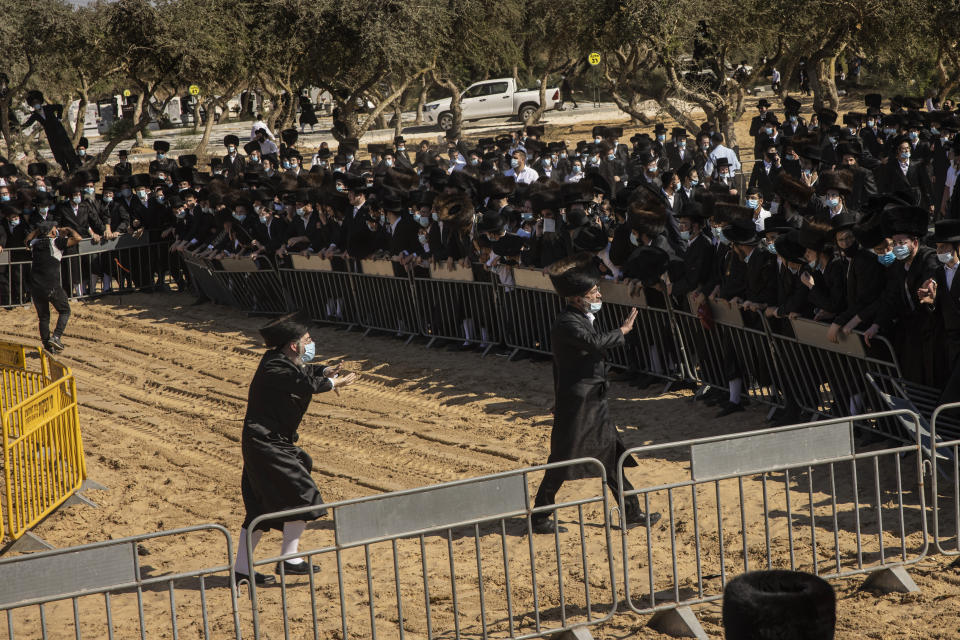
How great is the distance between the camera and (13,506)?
9711 millimetres

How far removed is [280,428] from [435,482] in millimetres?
2498

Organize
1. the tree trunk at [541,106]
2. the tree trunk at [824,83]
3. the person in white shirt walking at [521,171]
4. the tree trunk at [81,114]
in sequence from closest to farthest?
1. the person in white shirt walking at [521,171]
2. the tree trunk at [824,83]
3. the tree trunk at [81,114]
4. the tree trunk at [541,106]

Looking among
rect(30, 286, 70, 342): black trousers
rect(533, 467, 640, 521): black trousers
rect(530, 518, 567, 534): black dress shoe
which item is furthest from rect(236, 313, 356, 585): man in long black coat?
rect(30, 286, 70, 342): black trousers

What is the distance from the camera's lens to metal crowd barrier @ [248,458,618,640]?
5941 millimetres

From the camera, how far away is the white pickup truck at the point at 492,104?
144 feet

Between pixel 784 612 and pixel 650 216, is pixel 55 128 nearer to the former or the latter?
pixel 650 216

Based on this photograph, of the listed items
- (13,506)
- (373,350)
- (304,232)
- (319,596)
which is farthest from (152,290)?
(319,596)

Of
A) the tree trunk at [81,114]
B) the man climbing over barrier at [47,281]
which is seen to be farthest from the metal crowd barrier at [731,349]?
the tree trunk at [81,114]

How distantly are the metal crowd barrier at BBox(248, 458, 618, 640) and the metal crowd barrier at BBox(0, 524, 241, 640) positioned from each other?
34 cm

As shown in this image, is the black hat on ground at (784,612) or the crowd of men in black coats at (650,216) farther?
the crowd of men in black coats at (650,216)

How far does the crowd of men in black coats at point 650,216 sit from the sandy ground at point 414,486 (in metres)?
1.22

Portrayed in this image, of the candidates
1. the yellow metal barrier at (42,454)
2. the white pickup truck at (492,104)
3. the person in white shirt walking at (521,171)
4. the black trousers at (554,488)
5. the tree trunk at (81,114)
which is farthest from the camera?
the white pickup truck at (492,104)

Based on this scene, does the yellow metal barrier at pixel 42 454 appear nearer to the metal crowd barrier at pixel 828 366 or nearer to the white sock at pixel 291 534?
the white sock at pixel 291 534

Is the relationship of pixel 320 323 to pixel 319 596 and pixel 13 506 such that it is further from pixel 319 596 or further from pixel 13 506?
pixel 319 596
